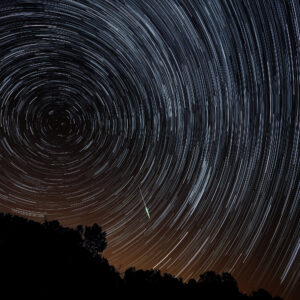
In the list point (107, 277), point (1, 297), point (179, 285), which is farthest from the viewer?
point (179, 285)

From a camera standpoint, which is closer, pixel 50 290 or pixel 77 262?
pixel 50 290

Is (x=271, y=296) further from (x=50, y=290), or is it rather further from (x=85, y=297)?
(x=50, y=290)

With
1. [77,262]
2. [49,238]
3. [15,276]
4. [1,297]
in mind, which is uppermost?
[49,238]

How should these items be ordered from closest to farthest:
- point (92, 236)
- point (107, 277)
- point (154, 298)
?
point (154, 298)
point (107, 277)
point (92, 236)

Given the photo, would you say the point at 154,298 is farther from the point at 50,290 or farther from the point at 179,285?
the point at 50,290

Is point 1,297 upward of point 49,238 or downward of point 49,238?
downward

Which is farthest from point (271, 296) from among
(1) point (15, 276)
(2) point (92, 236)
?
(1) point (15, 276)
